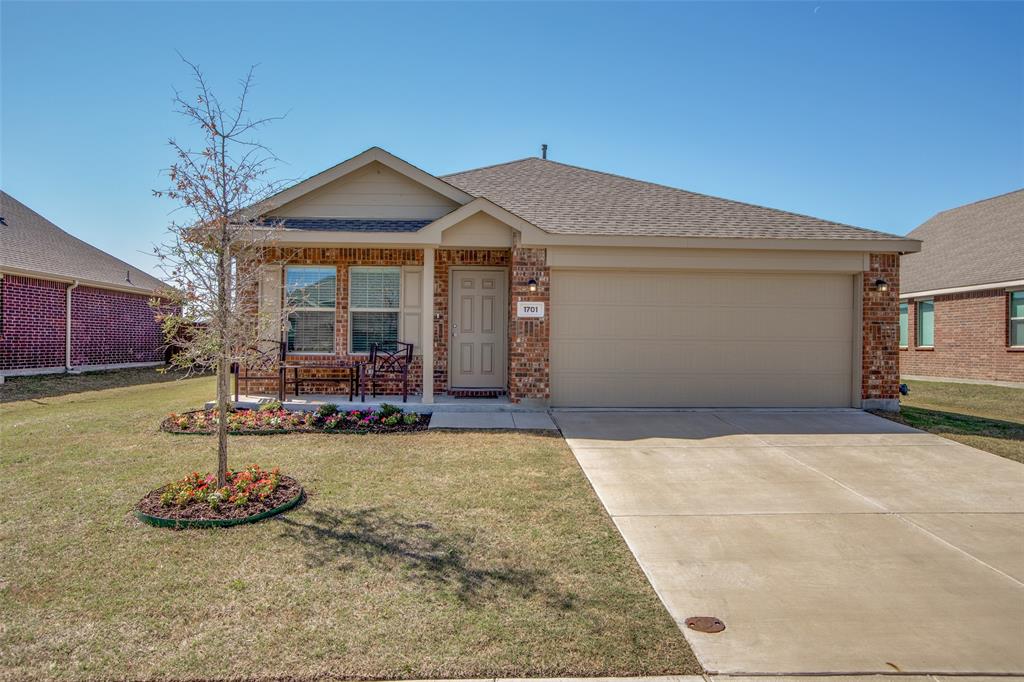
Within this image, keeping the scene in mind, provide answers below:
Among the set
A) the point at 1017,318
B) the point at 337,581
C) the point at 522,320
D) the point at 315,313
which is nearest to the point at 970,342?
the point at 1017,318

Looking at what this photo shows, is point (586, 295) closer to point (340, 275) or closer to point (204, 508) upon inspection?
point (340, 275)

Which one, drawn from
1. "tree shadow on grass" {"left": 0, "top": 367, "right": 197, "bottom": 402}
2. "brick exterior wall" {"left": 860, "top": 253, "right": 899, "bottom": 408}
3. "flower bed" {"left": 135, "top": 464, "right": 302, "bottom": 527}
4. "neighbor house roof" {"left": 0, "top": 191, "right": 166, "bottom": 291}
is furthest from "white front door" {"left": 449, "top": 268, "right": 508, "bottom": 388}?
"neighbor house roof" {"left": 0, "top": 191, "right": 166, "bottom": 291}

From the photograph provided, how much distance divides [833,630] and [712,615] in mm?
626

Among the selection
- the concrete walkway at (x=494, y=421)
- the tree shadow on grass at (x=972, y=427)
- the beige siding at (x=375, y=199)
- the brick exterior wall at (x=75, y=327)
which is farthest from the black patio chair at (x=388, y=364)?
the tree shadow on grass at (x=972, y=427)

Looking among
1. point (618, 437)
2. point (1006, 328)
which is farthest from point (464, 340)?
point (1006, 328)

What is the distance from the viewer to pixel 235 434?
25.5 ft

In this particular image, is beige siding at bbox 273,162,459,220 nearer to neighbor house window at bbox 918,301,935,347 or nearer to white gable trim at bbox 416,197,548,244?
white gable trim at bbox 416,197,548,244

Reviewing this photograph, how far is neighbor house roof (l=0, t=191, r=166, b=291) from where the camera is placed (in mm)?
13891

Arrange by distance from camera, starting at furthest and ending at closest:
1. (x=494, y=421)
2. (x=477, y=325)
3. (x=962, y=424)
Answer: (x=477, y=325)
(x=962, y=424)
(x=494, y=421)

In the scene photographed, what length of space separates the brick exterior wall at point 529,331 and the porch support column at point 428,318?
52.4 inches

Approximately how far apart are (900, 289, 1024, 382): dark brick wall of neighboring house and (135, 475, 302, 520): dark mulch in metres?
17.9

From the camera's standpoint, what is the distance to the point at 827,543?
4.32 metres

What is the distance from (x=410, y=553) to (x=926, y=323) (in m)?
19.7

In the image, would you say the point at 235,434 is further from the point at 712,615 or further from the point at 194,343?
the point at 712,615
